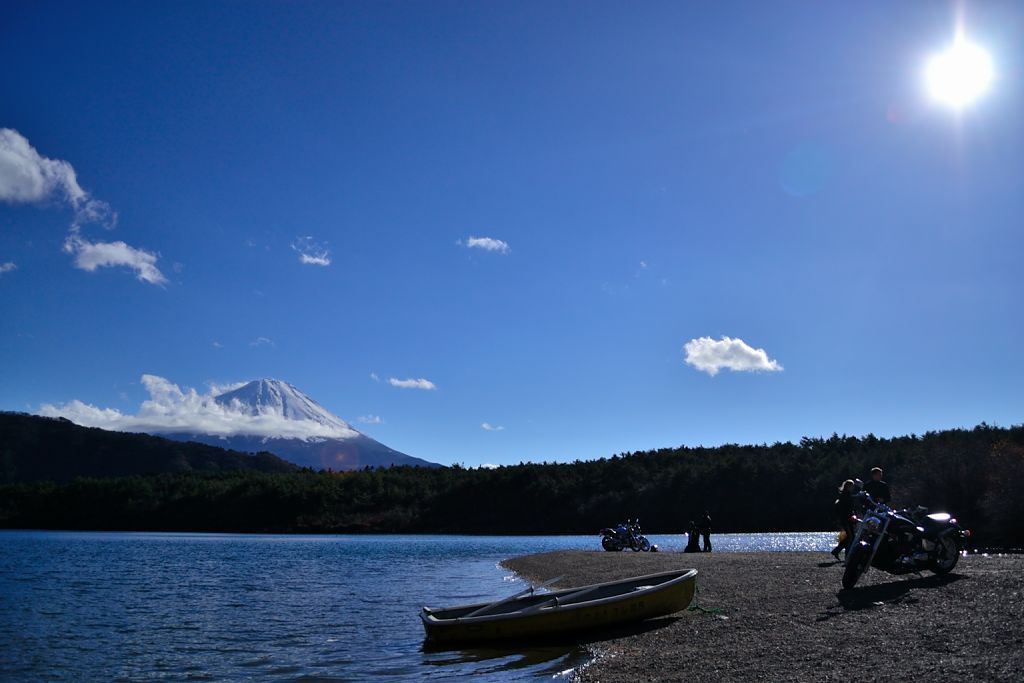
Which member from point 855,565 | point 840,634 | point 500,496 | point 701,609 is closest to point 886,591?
point 855,565

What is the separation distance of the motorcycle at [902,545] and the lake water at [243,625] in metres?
6.25

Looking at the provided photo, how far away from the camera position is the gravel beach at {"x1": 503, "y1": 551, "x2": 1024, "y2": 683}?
353 inches

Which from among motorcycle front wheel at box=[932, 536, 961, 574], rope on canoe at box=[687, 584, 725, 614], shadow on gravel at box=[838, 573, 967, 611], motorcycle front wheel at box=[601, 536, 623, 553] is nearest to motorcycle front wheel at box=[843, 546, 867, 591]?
shadow on gravel at box=[838, 573, 967, 611]

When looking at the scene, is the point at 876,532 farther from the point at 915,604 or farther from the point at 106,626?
the point at 106,626

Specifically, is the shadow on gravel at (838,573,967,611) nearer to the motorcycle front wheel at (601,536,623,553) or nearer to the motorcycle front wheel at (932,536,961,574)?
the motorcycle front wheel at (932,536,961,574)

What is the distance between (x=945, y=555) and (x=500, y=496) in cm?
13444

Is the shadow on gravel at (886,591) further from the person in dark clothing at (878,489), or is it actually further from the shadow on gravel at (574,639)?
the shadow on gravel at (574,639)

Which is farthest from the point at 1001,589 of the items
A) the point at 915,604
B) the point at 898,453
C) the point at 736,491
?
the point at 736,491

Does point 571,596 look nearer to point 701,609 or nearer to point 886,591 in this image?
point 701,609

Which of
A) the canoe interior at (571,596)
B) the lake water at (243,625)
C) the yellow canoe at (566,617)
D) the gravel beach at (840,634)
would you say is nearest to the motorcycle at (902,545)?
the gravel beach at (840,634)

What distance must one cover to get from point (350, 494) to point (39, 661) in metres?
139

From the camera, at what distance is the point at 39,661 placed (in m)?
16.2

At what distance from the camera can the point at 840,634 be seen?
11.0 metres

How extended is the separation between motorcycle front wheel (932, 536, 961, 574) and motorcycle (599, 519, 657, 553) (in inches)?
1137
